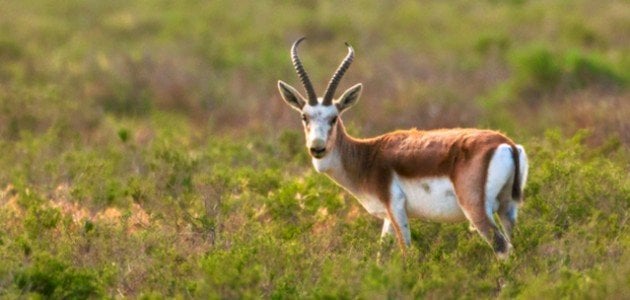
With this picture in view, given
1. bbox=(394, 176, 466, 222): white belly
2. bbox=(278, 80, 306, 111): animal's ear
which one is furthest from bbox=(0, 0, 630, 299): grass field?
bbox=(278, 80, 306, 111): animal's ear

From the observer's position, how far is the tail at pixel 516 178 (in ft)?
29.8

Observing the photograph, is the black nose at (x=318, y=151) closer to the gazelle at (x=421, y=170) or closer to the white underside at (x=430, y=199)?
the gazelle at (x=421, y=170)

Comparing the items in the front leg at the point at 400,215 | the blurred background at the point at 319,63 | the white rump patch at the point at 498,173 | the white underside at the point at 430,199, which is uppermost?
the white rump patch at the point at 498,173

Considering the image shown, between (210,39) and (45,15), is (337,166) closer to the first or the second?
(210,39)

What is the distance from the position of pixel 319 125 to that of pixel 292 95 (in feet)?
2.02

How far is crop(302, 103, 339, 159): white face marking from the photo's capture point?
32.2 ft

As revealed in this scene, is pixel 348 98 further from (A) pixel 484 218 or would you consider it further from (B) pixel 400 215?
(A) pixel 484 218

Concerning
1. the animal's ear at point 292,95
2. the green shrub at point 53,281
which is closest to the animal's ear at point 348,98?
the animal's ear at point 292,95

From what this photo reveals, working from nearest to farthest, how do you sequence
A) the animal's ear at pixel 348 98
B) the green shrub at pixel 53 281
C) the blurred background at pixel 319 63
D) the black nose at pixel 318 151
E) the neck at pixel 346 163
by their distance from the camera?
the green shrub at pixel 53 281
the black nose at pixel 318 151
the neck at pixel 346 163
the animal's ear at pixel 348 98
the blurred background at pixel 319 63

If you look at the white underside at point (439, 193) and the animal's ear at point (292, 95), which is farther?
the animal's ear at point (292, 95)

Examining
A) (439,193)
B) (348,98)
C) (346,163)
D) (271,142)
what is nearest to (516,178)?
(439,193)

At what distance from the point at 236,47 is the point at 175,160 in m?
13.2

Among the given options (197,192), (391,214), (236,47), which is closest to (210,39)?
Result: (236,47)

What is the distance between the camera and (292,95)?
1048cm
